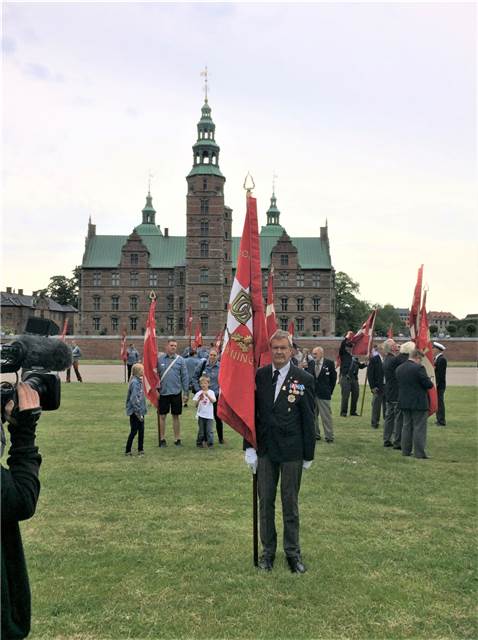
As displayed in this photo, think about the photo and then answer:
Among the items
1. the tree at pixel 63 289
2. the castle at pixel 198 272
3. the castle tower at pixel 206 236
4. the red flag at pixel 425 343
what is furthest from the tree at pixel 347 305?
the red flag at pixel 425 343

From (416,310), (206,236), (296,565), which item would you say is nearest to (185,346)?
(206,236)

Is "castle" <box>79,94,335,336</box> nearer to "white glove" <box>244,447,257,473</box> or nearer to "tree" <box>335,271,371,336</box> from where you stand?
"tree" <box>335,271,371,336</box>

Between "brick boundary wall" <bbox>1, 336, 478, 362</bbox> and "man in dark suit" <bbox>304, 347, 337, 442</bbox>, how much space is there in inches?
1700

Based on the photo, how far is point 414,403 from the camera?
34.9 ft

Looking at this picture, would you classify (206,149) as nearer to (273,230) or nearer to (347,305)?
(273,230)

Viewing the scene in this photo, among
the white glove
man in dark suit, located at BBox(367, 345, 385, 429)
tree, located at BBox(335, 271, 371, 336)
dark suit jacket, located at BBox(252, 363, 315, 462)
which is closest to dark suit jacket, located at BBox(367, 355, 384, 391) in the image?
man in dark suit, located at BBox(367, 345, 385, 429)

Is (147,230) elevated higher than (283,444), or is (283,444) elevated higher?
(147,230)

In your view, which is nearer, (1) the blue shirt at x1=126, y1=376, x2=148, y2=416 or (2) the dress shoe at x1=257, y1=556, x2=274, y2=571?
(2) the dress shoe at x1=257, y1=556, x2=274, y2=571

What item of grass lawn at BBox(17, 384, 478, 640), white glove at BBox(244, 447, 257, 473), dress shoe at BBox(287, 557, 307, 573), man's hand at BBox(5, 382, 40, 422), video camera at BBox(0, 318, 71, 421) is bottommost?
grass lawn at BBox(17, 384, 478, 640)

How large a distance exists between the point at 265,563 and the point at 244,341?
2.23 meters

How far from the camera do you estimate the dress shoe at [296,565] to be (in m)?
5.40

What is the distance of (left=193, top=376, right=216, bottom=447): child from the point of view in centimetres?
1162

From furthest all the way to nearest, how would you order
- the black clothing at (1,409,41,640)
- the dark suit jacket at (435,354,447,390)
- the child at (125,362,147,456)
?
the dark suit jacket at (435,354,447,390), the child at (125,362,147,456), the black clothing at (1,409,41,640)

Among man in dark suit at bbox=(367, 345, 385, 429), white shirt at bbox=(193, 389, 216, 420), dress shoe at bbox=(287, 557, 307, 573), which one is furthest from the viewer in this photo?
man in dark suit at bbox=(367, 345, 385, 429)
